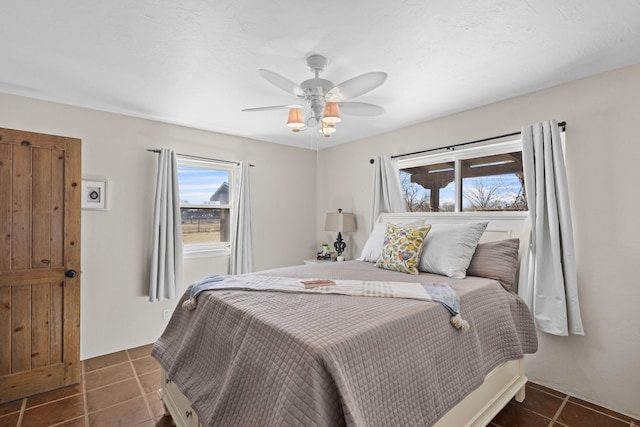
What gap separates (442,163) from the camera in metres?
3.34

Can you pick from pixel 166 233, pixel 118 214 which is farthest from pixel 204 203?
pixel 118 214

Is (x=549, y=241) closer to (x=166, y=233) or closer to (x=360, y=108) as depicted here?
(x=360, y=108)

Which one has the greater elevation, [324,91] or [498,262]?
[324,91]

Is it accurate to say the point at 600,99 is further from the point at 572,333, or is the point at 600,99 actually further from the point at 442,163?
the point at 572,333

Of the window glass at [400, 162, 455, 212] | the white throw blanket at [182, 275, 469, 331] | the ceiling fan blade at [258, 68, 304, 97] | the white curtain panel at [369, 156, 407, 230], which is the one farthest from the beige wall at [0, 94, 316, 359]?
the window glass at [400, 162, 455, 212]

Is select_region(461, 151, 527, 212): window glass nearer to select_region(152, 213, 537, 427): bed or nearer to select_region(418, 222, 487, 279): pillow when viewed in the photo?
select_region(418, 222, 487, 279): pillow

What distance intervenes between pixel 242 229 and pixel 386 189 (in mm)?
1744

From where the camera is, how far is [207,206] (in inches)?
148

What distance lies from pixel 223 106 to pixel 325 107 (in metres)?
1.29

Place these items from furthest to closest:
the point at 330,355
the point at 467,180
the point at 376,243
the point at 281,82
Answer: the point at 467,180, the point at 376,243, the point at 281,82, the point at 330,355

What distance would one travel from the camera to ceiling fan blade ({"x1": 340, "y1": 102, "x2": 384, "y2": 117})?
217 cm

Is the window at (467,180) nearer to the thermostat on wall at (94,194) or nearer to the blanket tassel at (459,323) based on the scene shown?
the blanket tassel at (459,323)

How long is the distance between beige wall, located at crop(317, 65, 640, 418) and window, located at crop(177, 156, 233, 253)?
3.17 metres

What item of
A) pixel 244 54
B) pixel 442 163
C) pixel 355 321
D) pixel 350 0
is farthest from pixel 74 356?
pixel 442 163
